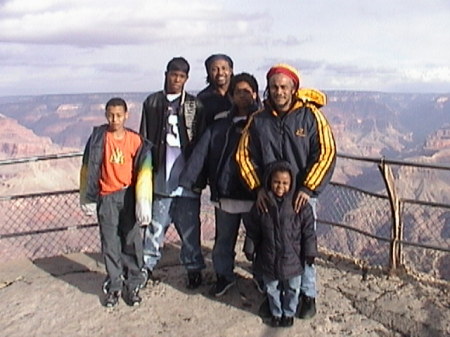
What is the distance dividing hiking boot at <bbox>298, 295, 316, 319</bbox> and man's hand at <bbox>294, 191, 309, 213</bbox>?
0.80 metres

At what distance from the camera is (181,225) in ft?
14.3

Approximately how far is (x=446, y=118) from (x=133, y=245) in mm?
191429

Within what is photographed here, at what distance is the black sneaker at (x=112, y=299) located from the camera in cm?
426

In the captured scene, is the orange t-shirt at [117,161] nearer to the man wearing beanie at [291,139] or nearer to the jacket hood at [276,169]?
the man wearing beanie at [291,139]

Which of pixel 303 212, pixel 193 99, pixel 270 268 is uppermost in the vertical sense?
pixel 193 99

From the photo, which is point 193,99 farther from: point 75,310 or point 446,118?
point 446,118

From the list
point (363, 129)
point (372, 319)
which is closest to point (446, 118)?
point (363, 129)

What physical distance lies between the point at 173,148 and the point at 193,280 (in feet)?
3.74

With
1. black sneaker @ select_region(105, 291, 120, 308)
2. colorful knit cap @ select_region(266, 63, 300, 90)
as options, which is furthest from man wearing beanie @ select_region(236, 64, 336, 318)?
black sneaker @ select_region(105, 291, 120, 308)

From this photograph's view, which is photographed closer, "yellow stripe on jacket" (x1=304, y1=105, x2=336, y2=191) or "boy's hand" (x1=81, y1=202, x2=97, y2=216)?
"yellow stripe on jacket" (x1=304, y1=105, x2=336, y2=191)

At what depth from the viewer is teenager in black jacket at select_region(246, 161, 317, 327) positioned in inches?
142

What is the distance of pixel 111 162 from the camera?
4.04 m

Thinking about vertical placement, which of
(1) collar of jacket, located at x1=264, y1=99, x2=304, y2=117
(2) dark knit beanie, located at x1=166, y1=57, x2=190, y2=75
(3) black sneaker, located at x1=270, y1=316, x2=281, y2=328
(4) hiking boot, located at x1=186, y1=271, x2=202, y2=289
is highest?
(2) dark knit beanie, located at x1=166, y1=57, x2=190, y2=75

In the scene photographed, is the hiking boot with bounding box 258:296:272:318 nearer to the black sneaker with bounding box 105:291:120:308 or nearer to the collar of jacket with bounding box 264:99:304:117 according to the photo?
the black sneaker with bounding box 105:291:120:308
